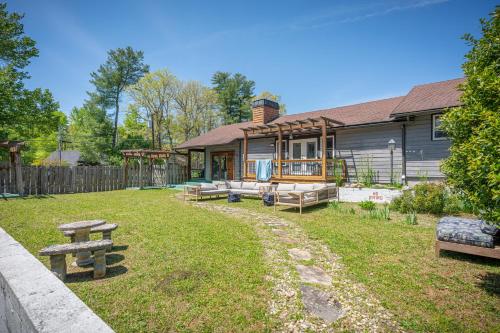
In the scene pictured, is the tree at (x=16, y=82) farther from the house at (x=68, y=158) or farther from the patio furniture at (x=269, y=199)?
the house at (x=68, y=158)

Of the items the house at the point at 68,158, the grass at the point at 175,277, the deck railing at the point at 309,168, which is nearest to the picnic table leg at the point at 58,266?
the grass at the point at 175,277

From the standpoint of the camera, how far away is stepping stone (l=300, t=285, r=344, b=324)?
111 inches

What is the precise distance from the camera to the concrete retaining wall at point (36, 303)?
138 cm

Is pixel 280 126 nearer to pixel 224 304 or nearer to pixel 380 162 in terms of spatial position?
pixel 380 162

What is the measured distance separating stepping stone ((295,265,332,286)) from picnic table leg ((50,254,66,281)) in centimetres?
350

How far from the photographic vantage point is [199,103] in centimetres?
3497

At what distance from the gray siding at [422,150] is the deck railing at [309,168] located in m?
3.10

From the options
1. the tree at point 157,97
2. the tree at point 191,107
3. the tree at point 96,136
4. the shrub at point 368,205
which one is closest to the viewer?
the shrub at point 368,205

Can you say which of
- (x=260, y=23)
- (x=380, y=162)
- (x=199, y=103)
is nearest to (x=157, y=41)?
(x=260, y=23)

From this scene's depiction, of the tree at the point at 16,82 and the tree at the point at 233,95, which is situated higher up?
the tree at the point at 233,95

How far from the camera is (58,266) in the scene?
11.6 feet

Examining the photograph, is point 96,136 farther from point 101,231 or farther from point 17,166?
point 101,231

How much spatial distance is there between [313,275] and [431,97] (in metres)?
11.8

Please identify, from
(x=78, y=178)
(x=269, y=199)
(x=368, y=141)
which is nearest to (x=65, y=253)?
(x=269, y=199)
